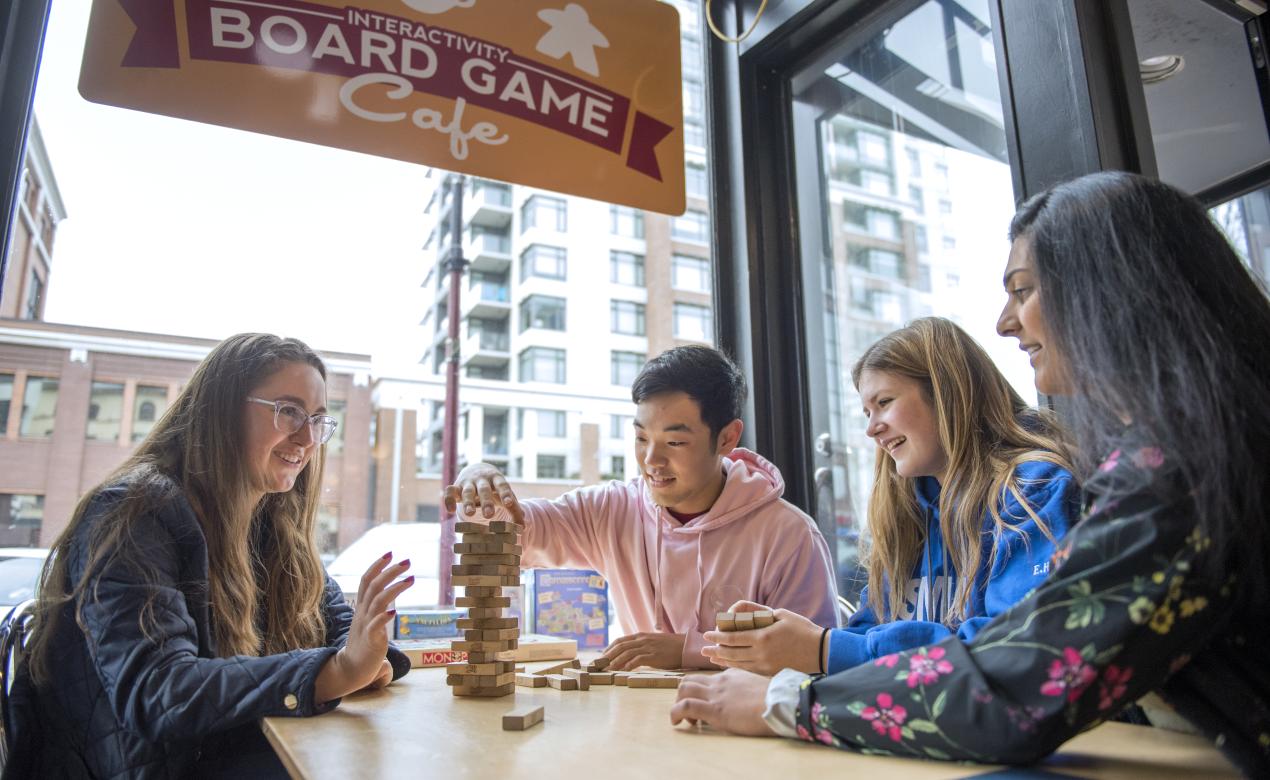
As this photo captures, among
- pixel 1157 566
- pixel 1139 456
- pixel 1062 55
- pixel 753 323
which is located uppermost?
pixel 1062 55

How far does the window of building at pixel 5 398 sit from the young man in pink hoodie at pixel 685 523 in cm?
107

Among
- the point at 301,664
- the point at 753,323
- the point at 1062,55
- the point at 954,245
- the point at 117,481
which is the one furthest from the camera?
the point at 753,323

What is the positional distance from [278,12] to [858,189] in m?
1.76

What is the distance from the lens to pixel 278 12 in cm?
207

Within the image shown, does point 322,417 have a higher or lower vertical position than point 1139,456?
higher

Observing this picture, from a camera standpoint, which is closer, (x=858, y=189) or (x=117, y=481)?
(x=117, y=481)

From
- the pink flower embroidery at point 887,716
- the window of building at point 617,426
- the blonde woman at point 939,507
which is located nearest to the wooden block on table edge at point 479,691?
the blonde woman at point 939,507

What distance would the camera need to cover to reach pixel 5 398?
2016mm

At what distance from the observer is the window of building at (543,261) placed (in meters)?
3.44

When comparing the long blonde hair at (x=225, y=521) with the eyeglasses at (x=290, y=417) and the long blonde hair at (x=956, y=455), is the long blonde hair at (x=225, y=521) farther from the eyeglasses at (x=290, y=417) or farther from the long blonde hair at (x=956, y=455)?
the long blonde hair at (x=956, y=455)

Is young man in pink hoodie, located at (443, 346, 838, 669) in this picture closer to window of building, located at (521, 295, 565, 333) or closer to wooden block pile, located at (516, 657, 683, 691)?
wooden block pile, located at (516, 657, 683, 691)

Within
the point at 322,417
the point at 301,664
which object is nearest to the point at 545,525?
the point at 322,417

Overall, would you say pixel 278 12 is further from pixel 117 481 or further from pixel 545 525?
pixel 545 525

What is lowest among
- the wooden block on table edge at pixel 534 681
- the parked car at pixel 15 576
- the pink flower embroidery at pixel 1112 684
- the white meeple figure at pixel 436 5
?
the wooden block on table edge at pixel 534 681
